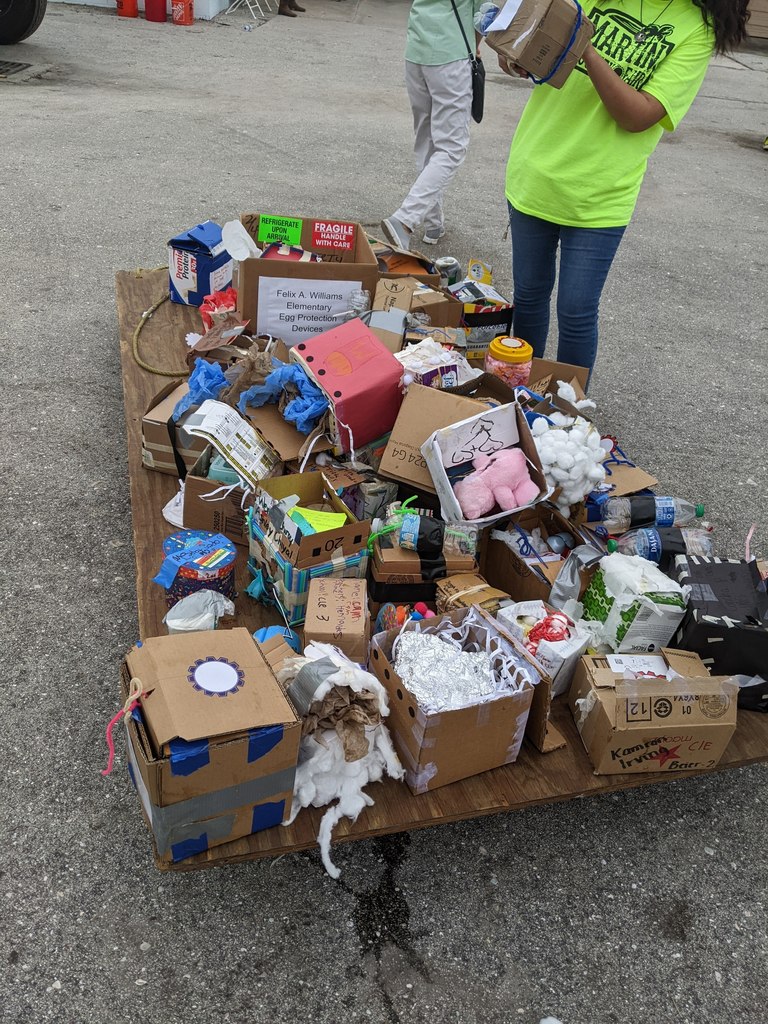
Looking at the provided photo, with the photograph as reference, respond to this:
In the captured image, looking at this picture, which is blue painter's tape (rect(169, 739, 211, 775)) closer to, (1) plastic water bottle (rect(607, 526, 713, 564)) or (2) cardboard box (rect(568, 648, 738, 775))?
(2) cardboard box (rect(568, 648, 738, 775))

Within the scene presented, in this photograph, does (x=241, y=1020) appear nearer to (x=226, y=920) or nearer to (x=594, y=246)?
(x=226, y=920)

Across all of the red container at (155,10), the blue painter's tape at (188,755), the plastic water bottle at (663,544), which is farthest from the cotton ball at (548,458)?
the red container at (155,10)

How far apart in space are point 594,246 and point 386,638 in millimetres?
1697

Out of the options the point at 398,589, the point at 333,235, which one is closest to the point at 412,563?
the point at 398,589

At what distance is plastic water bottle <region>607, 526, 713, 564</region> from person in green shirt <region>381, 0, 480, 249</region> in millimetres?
2549

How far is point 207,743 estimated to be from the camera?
1.64 metres

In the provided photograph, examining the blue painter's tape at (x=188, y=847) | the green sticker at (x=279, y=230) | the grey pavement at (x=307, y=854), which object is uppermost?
the green sticker at (x=279, y=230)

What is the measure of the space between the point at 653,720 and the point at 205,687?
1.11m

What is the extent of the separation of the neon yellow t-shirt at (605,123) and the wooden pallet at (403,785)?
5.49 ft

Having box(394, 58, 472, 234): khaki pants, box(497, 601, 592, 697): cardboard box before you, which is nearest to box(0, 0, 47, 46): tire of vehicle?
box(394, 58, 472, 234): khaki pants

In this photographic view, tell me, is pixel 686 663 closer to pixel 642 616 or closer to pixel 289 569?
pixel 642 616

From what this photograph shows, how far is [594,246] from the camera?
296 cm

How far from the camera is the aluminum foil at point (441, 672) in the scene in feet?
6.39

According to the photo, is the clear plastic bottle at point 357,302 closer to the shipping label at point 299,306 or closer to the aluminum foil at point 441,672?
the shipping label at point 299,306
